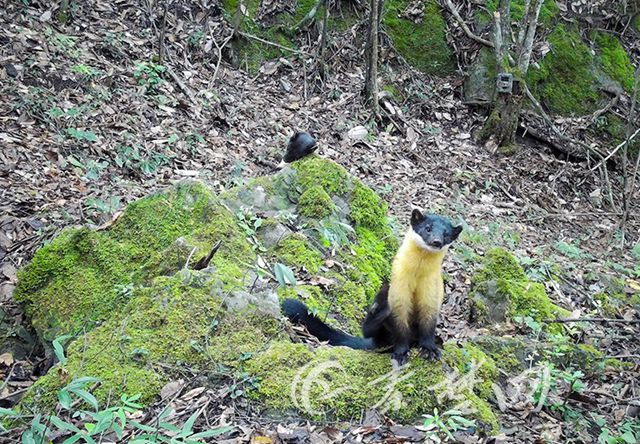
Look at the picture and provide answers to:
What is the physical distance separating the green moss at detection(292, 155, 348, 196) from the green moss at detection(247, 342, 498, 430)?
253 cm

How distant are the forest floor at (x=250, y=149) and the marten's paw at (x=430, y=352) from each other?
2.17ft

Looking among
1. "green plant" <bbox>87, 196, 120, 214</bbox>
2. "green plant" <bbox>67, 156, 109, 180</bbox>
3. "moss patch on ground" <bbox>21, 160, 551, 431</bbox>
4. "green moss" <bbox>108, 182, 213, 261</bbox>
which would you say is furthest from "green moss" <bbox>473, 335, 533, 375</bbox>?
"green plant" <bbox>67, 156, 109, 180</bbox>

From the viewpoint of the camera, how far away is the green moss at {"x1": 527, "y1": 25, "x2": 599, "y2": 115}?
13180mm

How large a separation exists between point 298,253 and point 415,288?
1.48 m

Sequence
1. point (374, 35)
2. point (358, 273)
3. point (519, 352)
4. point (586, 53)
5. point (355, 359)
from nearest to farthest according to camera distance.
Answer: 1. point (355, 359)
2. point (519, 352)
3. point (358, 273)
4. point (374, 35)
5. point (586, 53)

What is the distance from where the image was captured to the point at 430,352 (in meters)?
4.27

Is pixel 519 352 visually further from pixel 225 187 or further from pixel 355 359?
pixel 225 187

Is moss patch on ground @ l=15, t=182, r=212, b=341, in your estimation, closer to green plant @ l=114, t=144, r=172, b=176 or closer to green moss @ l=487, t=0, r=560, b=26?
green plant @ l=114, t=144, r=172, b=176

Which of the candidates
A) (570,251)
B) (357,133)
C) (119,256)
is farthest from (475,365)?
(357,133)

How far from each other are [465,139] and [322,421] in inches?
374

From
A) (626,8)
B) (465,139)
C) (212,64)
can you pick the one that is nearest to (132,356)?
(212,64)

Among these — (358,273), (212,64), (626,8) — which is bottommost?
(358,273)

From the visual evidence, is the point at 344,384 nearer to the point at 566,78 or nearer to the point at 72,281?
the point at 72,281

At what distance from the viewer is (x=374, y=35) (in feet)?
38.7
